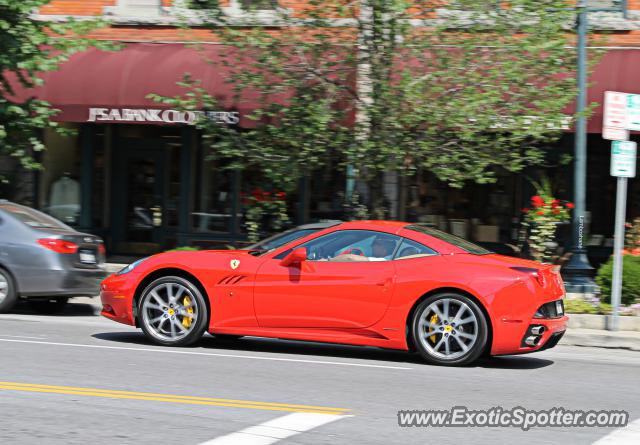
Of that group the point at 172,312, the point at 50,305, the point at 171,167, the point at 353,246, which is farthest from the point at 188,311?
the point at 171,167

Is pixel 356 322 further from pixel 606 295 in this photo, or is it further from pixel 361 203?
pixel 361 203

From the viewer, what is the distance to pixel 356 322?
9.75m

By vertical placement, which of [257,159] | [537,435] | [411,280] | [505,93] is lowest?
[537,435]

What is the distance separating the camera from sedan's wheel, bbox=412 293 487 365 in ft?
31.1

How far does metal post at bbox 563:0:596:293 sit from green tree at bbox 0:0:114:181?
24.6ft

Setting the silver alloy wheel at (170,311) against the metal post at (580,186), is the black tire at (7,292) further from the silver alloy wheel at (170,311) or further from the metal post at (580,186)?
the metal post at (580,186)

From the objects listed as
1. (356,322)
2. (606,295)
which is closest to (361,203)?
(606,295)

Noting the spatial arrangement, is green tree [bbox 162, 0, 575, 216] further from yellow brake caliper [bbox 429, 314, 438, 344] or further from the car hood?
yellow brake caliper [bbox 429, 314, 438, 344]

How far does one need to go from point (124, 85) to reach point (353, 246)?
984 centimetres

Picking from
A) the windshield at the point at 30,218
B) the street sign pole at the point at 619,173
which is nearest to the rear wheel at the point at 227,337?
the windshield at the point at 30,218

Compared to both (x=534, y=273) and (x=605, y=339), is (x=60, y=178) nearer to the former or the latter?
(x=605, y=339)

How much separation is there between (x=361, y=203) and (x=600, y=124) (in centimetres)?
416

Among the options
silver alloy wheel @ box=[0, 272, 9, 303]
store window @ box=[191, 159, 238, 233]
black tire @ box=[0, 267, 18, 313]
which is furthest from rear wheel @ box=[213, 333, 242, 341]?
store window @ box=[191, 159, 238, 233]

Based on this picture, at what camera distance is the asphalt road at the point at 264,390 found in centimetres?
659
